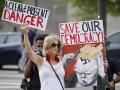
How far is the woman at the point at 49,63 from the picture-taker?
28.9 feet

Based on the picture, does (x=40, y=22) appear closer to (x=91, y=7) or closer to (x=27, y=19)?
(x=27, y=19)

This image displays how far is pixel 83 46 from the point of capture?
36.1 feet

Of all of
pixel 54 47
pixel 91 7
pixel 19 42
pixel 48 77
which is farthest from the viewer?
pixel 91 7

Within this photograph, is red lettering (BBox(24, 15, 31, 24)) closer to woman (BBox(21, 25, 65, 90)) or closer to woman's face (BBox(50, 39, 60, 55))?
woman (BBox(21, 25, 65, 90))

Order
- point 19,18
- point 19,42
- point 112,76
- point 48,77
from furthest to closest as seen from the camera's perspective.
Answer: point 19,42 → point 112,76 → point 19,18 → point 48,77

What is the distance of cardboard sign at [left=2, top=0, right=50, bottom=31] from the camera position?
10570 mm

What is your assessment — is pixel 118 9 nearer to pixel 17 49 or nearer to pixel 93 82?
pixel 17 49

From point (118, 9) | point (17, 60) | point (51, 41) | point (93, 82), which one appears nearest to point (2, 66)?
point (17, 60)

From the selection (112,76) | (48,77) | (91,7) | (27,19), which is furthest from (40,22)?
(91,7)

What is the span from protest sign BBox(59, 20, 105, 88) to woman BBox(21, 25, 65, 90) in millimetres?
1944

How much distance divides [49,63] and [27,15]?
1.83 m

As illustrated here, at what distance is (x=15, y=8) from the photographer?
35.2 feet

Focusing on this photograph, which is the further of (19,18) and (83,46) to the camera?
(83,46)

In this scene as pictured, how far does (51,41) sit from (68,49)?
2109 mm
